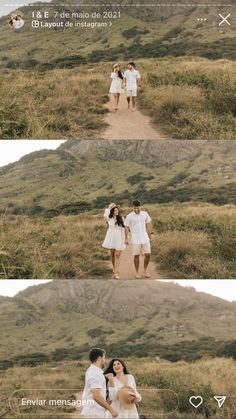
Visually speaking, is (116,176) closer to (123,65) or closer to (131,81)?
(131,81)

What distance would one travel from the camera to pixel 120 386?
1395 centimetres

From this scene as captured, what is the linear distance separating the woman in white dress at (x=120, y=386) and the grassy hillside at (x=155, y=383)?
0.59 m

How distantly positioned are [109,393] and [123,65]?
6.09m

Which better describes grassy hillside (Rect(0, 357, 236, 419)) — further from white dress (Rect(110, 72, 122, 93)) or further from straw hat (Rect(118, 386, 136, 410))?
white dress (Rect(110, 72, 122, 93))

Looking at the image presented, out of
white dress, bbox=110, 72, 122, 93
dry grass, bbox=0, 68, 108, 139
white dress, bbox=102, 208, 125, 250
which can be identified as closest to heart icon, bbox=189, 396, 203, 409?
white dress, bbox=102, 208, 125, 250

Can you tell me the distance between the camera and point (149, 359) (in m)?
15.1

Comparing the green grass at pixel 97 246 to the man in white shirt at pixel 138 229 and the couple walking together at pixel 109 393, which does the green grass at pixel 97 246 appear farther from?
the couple walking together at pixel 109 393

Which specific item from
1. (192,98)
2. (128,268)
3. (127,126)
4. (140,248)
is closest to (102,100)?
(127,126)

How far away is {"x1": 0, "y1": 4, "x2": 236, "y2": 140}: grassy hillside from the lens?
52.5 feet

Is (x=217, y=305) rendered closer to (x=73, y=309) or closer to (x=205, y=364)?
(x=205, y=364)

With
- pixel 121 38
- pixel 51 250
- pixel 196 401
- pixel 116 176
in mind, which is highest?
pixel 121 38

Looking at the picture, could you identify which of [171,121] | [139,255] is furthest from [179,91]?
[139,255]

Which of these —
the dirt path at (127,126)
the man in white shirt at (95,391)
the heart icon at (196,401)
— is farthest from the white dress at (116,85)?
the heart icon at (196,401)

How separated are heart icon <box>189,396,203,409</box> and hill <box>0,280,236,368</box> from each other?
27.4 inches
